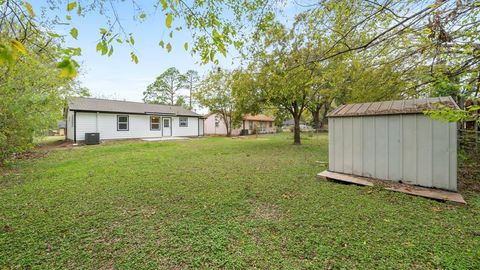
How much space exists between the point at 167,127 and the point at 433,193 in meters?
18.4

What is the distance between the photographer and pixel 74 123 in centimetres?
1318

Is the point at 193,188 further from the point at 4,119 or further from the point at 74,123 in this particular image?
the point at 74,123

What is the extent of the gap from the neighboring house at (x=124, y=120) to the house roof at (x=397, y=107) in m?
15.5

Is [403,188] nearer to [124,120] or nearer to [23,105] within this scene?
[23,105]

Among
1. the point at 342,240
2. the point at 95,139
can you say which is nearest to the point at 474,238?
the point at 342,240

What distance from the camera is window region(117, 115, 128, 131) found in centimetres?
1552

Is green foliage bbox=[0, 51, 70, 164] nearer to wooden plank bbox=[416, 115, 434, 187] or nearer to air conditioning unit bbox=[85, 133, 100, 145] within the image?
air conditioning unit bbox=[85, 133, 100, 145]

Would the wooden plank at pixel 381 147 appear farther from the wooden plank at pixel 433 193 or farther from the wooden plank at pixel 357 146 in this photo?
the wooden plank at pixel 433 193

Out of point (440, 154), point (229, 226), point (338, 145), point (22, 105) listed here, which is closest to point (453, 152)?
point (440, 154)

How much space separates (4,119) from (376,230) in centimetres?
926

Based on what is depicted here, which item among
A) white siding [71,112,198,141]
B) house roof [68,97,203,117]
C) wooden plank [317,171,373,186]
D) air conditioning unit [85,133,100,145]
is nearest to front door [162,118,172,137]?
white siding [71,112,198,141]

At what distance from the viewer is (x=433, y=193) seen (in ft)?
11.7

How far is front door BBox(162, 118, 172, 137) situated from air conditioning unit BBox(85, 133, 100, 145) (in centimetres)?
565

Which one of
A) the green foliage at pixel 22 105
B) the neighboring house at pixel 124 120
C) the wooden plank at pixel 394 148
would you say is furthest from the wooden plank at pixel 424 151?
the neighboring house at pixel 124 120
